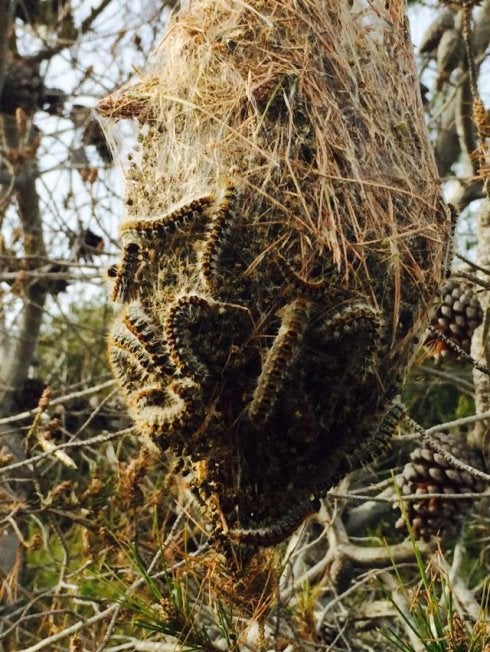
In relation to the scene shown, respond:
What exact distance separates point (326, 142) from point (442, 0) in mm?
1132

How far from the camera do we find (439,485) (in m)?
2.91

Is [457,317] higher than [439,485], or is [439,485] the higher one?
[457,317]

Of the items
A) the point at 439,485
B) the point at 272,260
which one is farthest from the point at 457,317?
the point at 272,260

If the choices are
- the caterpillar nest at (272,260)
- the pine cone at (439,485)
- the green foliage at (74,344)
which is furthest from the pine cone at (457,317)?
the green foliage at (74,344)

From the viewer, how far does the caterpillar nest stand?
1.84 metres

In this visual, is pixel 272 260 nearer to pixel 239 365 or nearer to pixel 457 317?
pixel 239 365

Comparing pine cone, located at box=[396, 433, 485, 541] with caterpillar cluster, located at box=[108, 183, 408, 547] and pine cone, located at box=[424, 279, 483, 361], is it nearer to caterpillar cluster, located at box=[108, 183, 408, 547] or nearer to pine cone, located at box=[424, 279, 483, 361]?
pine cone, located at box=[424, 279, 483, 361]

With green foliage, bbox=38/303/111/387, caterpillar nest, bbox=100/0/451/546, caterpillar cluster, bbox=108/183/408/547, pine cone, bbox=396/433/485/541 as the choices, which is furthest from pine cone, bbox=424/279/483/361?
green foliage, bbox=38/303/111/387

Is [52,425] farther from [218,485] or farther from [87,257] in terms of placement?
[87,257]

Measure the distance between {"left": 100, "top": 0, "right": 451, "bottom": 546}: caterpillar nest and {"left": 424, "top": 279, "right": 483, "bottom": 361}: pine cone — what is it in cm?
83

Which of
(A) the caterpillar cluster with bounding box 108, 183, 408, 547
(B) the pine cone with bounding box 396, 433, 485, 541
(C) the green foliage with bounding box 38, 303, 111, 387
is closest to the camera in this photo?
(A) the caterpillar cluster with bounding box 108, 183, 408, 547

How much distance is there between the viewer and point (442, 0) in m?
2.83

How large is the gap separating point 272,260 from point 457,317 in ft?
4.13

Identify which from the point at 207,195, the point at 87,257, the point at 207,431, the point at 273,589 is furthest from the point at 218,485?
the point at 87,257
